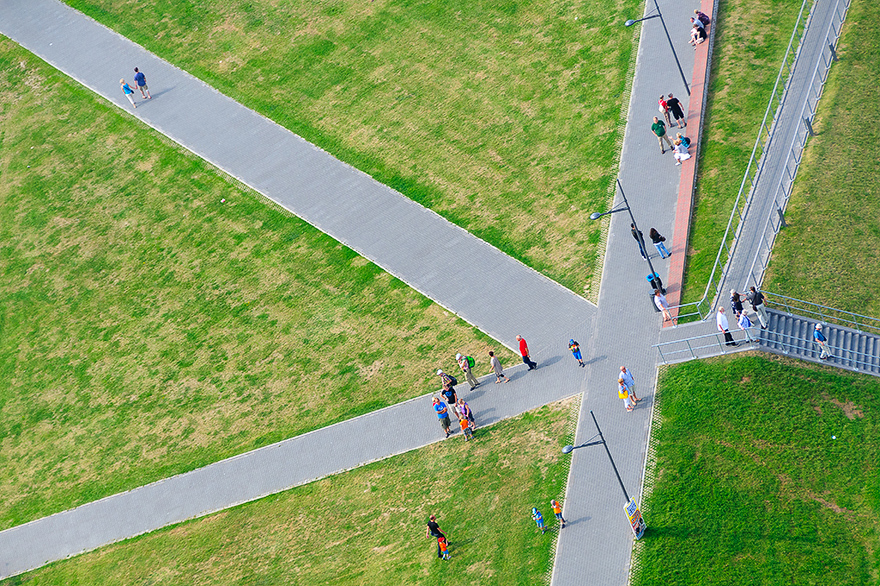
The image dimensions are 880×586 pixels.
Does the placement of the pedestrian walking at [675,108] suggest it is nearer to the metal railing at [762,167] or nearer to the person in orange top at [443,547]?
the metal railing at [762,167]

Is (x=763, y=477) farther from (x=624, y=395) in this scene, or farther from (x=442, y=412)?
(x=442, y=412)

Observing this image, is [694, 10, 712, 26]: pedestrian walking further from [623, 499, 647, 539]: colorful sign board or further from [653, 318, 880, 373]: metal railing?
[623, 499, 647, 539]: colorful sign board

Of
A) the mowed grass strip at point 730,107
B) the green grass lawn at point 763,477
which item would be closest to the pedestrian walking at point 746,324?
the green grass lawn at point 763,477

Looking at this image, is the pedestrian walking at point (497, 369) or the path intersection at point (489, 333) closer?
the path intersection at point (489, 333)

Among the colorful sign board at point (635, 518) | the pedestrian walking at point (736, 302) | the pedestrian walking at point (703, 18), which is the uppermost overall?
the pedestrian walking at point (703, 18)

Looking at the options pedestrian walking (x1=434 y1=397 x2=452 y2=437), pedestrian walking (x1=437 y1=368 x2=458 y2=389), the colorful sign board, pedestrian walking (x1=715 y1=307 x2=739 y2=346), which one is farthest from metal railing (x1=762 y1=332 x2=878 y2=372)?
pedestrian walking (x1=434 y1=397 x2=452 y2=437)

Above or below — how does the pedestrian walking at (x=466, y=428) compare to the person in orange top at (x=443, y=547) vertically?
above

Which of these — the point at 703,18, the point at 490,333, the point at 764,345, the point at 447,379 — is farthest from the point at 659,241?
the point at 703,18
